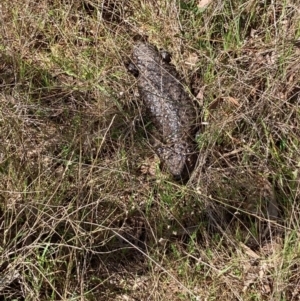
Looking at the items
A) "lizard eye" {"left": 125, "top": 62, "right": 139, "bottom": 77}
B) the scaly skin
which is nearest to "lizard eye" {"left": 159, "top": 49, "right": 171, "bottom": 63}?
the scaly skin

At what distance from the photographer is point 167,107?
4340 mm

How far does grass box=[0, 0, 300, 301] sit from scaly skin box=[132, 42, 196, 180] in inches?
3.2

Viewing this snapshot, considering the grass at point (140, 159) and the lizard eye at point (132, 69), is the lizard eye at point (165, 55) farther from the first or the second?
the lizard eye at point (132, 69)

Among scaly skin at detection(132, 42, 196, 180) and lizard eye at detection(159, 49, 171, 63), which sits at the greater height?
lizard eye at detection(159, 49, 171, 63)

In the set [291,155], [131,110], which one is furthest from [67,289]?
[291,155]

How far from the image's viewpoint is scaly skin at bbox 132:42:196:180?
4.15 metres

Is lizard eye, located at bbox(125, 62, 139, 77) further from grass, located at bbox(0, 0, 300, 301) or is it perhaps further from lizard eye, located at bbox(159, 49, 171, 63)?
lizard eye, located at bbox(159, 49, 171, 63)

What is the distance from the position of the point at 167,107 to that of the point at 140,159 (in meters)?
0.41

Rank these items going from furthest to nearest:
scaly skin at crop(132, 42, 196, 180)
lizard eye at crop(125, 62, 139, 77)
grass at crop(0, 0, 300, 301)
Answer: lizard eye at crop(125, 62, 139, 77)
scaly skin at crop(132, 42, 196, 180)
grass at crop(0, 0, 300, 301)

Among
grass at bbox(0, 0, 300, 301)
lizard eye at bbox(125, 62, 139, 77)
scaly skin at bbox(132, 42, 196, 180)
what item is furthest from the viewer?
lizard eye at bbox(125, 62, 139, 77)

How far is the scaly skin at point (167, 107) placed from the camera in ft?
13.6

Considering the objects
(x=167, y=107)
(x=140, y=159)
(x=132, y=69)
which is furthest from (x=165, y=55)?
(x=140, y=159)

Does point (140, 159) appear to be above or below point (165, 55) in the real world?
below

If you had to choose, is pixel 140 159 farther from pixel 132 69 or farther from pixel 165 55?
pixel 165 55
